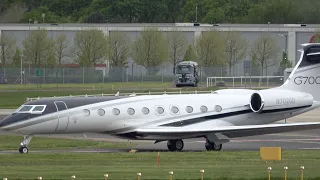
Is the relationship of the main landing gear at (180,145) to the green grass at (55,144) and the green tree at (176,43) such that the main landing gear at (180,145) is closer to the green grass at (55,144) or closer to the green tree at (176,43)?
the green grass at (55,144)

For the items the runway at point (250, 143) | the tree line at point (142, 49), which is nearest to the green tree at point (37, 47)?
the tree line at point (142, 49)

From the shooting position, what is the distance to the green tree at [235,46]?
114 metres

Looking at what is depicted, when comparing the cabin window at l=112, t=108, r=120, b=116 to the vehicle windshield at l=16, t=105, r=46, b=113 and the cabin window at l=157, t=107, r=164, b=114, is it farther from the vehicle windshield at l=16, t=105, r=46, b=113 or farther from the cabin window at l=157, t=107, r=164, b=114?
the vehicle windshield at l=16, t=105, r=46, b=113

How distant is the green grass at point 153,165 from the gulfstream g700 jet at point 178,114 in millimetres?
2363

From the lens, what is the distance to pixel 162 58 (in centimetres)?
11662

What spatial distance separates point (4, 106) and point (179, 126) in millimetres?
33688

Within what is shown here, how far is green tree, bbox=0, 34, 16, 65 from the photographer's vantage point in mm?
115125

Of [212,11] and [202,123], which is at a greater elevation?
[212,11]

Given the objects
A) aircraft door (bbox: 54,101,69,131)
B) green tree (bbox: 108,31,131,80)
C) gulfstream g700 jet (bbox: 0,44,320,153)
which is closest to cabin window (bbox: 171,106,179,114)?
gulfstream g700 jet (bbox: 0,44,320,153)

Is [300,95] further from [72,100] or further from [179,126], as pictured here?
[72,100]

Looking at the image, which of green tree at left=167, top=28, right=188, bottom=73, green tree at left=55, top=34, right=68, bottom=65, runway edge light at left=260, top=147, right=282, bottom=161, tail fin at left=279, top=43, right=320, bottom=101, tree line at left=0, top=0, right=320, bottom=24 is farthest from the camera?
tree line at left=0, top=0, right=320, bottom=24

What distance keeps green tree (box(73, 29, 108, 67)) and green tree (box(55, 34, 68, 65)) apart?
1486mm

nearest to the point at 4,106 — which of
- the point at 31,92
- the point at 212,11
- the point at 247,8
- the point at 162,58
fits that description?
the point at 31,92

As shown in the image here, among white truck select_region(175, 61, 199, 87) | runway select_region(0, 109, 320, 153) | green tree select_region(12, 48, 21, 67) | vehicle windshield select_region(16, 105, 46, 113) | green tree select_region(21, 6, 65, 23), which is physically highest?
green tree select_region(21, 6, 65, 23)
